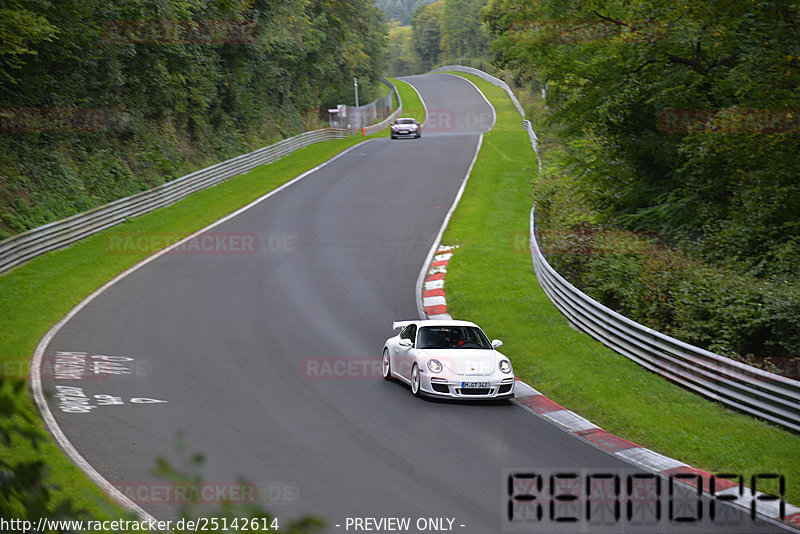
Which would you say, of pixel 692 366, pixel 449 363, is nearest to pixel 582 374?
pixel 692 366

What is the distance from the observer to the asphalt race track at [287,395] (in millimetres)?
9516

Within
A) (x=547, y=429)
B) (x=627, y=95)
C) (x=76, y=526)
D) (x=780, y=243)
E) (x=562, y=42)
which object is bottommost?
(x=547, y=429)

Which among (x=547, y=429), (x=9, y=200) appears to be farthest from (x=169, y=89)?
(x=547, y=429)

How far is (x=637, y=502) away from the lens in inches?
358

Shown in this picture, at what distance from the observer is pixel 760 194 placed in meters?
18.5

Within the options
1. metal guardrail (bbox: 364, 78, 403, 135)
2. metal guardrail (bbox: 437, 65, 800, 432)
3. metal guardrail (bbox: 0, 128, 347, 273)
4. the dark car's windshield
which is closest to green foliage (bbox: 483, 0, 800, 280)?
metal guardrail (bbox: 437, 65, 800, 432)

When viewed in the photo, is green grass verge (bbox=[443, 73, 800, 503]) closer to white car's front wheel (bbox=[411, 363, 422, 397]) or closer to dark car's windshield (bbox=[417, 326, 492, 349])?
dark car's windshield (bbox=[417, 326, 492, 349])

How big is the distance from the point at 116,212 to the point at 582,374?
19263mm

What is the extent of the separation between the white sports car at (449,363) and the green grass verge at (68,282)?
519 centimetres

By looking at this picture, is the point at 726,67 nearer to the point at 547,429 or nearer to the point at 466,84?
the point at 547,429

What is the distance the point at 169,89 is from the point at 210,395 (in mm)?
25384

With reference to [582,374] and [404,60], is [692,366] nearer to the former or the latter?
[582,374]

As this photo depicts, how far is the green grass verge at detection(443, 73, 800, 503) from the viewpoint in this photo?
431 inches

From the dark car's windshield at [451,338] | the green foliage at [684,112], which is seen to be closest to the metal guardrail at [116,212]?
the dark car's windshield at [451,338]
